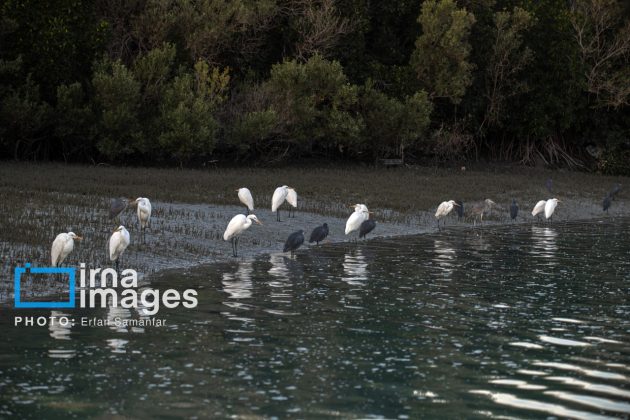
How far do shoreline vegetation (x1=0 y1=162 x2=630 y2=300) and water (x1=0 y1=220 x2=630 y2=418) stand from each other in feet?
9.29

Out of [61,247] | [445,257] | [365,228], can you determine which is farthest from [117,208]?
[445,257]

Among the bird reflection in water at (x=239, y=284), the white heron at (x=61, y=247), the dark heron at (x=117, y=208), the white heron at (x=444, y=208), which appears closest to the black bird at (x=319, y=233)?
the bird reflection in water at (x=239, y=284)

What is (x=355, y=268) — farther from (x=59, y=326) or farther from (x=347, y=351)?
(x=347, y=351)

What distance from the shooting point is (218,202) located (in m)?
34.3

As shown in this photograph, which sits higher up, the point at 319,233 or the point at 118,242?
the point at 118,242

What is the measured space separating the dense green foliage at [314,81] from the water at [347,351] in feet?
77.7

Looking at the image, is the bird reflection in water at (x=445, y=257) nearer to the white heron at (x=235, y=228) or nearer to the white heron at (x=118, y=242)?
the white heron at (x=235, y=228)

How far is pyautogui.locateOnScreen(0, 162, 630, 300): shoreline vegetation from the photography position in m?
24.5

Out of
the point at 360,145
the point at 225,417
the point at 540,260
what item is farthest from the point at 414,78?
the point at 225,417

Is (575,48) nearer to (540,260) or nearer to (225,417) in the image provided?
(540,260)

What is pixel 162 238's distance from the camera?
2609cm

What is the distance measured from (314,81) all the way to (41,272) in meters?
31.8

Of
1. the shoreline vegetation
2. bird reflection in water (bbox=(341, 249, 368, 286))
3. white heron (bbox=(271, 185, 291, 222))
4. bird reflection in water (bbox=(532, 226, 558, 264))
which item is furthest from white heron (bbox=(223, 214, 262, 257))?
bird reflection in water (bbox=(532, 226, 558, 264))

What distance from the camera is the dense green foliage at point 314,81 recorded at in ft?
149
